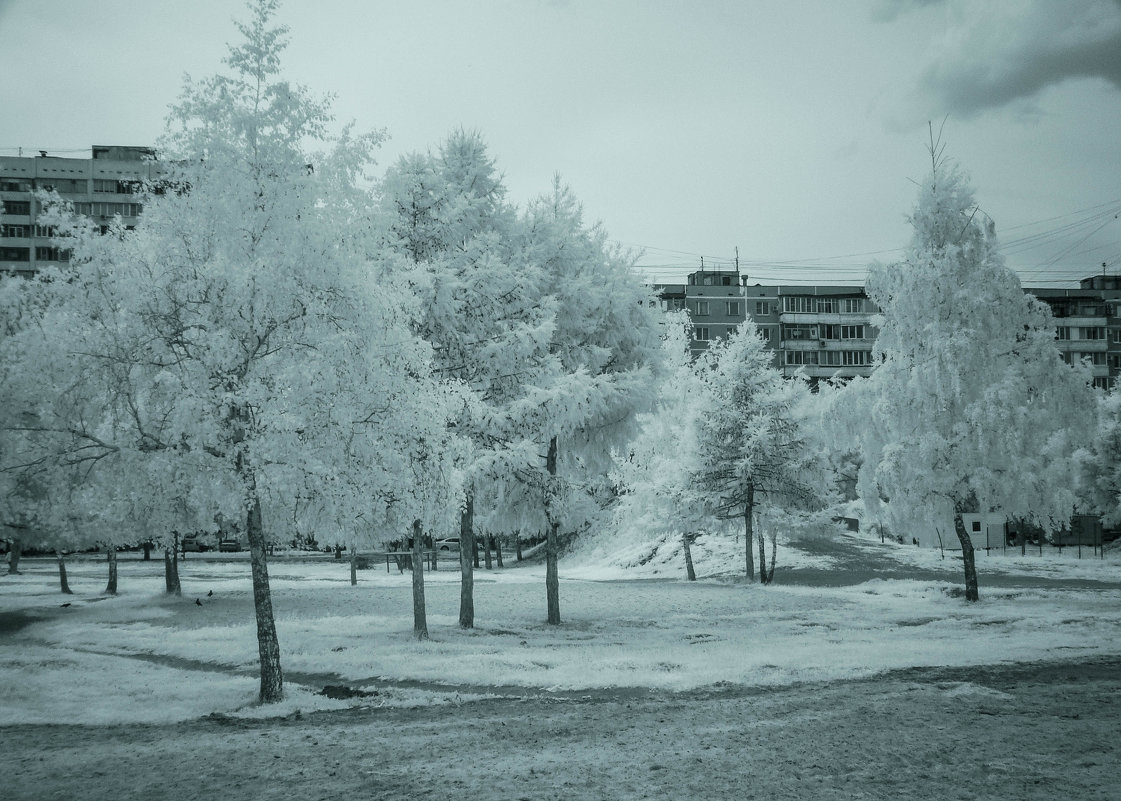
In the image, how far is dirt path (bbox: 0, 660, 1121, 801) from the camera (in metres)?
8.55

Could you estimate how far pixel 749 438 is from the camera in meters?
36.8

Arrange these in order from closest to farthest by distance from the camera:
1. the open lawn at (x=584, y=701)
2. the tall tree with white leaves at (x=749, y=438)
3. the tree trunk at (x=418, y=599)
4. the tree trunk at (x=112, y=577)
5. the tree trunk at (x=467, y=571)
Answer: the open lawn at (x=584, y=701) → the tree trunk at (x=418, y=599) → the tree trunk at (x=467, y=571) → the tree trunk at (x=112, y=577) → the tall tree with white leaves at (x=749, y=438)

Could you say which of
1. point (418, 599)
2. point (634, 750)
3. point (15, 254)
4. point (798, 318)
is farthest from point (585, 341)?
point (15, 254)

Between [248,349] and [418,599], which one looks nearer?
[248,349]

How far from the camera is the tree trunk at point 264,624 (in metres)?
14.1

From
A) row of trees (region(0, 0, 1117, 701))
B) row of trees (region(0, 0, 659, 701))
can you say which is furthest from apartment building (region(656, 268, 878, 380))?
row of trees (region(0, 0, 659, 701))

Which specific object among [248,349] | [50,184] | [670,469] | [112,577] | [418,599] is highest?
[50,184]

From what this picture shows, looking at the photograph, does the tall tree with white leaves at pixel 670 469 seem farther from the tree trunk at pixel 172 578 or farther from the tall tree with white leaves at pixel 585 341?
the tree trunk at pixel 172 578

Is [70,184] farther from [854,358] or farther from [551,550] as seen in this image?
[551,550]

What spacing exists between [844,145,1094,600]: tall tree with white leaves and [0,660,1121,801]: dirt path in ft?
45.1

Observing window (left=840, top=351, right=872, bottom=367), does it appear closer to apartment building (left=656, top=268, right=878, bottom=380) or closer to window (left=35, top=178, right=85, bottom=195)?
apartment building (left=656, top=268, right=878, bottom=380)

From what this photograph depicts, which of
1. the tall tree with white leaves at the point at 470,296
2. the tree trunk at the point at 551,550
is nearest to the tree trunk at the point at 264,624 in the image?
the tall tree with white leaves at the point at 470,296

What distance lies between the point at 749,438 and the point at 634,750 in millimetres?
27738

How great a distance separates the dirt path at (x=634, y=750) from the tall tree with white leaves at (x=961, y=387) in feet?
45.1
